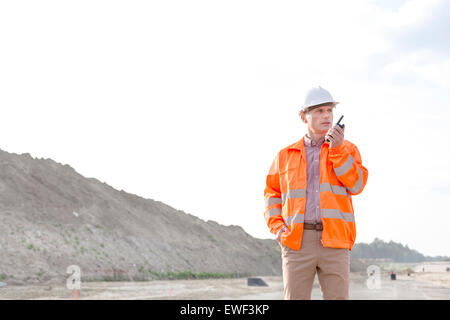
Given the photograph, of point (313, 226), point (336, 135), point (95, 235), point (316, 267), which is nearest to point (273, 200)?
point (313, 226)

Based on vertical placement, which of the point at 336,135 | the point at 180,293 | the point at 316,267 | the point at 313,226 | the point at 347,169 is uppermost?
the point at 336,135

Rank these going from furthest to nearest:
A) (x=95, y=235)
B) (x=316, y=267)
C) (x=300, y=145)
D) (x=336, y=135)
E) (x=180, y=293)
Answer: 1. (x=95, y=235)
2. (x=180, y=293)
3. (x=300, y=145)
4. (x=316, y=267)
5. (x=336, y=135)

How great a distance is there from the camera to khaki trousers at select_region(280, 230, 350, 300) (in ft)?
12.0

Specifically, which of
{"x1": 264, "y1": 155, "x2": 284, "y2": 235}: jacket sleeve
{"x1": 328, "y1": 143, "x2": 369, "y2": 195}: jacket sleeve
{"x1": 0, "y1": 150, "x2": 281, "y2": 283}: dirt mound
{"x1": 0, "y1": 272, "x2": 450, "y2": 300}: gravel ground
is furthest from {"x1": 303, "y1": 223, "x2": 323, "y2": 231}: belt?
{"x1": 0, "y1": 150, "x2": 281, "y2": 283}: dirt mound

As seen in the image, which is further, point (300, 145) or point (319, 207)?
point (300, 145)

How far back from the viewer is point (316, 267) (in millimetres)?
3791

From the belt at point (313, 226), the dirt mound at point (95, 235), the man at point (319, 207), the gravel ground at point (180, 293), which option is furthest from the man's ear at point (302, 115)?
the dirt mound at point (95, 235)

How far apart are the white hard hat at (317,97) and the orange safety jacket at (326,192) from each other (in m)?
0.28

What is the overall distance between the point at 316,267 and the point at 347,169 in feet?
2.32

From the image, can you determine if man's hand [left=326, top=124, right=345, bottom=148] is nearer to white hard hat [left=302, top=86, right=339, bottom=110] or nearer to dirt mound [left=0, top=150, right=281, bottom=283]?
white hard hat [left=302, top=86, right=339, bottom=110]

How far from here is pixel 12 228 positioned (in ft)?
135

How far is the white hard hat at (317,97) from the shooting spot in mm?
3785

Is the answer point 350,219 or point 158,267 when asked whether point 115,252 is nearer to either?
point 158,267

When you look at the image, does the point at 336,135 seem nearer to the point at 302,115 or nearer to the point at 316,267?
the point at 302,115
